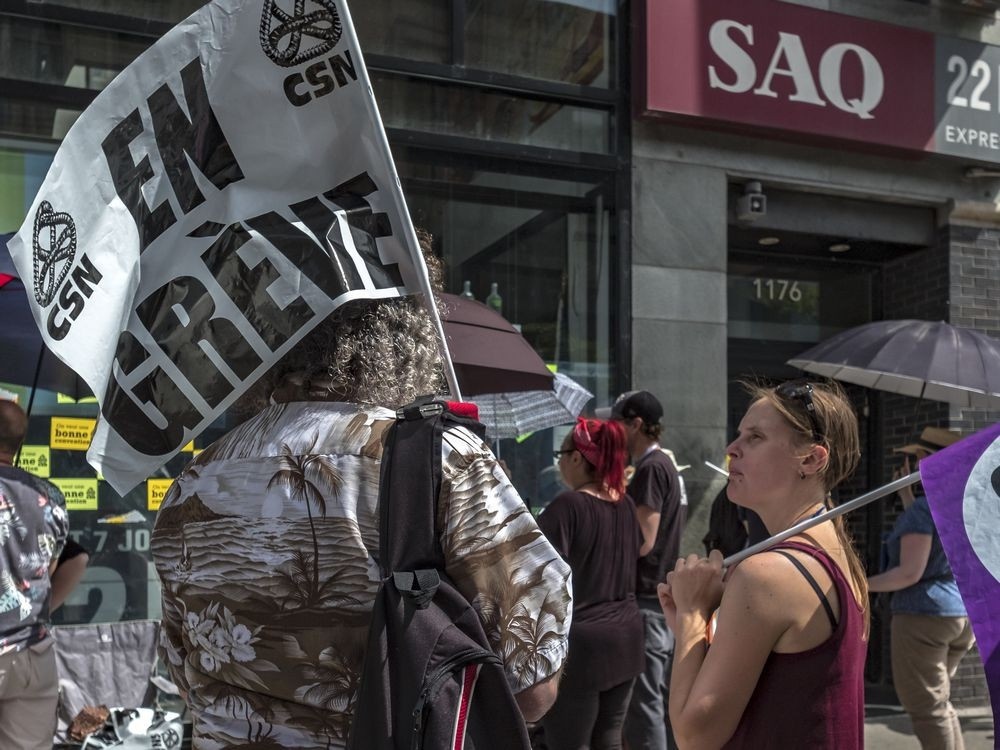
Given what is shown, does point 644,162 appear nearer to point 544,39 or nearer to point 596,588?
point 544,39

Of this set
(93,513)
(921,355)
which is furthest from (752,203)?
(93,513)

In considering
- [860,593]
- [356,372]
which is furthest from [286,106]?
[860,593]

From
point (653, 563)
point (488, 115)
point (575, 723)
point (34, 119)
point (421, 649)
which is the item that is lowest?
point (575, 723)

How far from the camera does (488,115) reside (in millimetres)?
7512

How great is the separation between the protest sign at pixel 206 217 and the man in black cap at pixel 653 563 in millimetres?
3740

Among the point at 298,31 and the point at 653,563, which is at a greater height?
the point at 298,31

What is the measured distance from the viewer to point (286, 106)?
2266 mm

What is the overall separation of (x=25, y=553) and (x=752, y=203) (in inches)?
227

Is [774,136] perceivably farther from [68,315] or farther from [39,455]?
[68,315]

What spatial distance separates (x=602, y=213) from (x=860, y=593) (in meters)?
5.71

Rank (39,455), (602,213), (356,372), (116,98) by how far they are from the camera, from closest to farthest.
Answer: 1. (356,372)
2. (116,98)
3. (39,455)
4. (602,213)

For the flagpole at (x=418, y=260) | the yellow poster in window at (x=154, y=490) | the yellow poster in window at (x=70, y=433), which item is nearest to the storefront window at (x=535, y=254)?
the yellow poster in window at (x=154, y=490)

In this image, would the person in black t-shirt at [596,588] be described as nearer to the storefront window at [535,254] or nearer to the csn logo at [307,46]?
the storefront window at [535,254]

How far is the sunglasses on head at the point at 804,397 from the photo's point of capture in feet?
8.12
